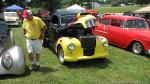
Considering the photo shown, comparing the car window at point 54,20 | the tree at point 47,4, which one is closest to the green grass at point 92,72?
the car window at point 54,20

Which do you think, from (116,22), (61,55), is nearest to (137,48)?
(116,22)

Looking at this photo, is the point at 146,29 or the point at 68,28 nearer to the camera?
the point at 68,28

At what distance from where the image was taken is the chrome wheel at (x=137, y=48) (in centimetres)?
1214

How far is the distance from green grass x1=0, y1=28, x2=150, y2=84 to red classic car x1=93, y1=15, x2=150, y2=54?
2.17ft

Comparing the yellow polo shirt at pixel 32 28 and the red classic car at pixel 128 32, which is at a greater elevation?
the yellow polo shirt at pixel 32 28

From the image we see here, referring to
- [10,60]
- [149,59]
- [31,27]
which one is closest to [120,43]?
[149,59]

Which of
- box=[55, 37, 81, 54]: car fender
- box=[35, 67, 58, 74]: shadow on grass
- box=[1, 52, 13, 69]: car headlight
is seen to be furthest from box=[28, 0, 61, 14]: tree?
box=[1, 52, 13, 69]: car headlight

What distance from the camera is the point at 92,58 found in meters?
10.1

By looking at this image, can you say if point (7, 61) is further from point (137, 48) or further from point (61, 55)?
point (137, 48)

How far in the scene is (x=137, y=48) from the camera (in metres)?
12.4

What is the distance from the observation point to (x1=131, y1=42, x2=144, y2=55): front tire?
1214 cm

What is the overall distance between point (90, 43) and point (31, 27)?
2.16 metres

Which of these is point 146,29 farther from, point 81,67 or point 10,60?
point 10,60

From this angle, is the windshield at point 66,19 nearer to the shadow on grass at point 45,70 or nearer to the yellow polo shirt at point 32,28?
the shadow on grass at point 45,70
